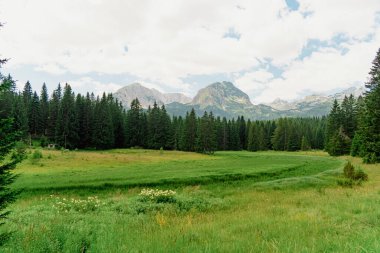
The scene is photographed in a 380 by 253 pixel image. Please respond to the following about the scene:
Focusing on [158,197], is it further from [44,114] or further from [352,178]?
[44,114]

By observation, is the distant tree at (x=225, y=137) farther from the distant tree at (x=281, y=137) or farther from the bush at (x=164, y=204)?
the bush at (x=164, y=204)

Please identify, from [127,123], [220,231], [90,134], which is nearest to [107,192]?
[220,231]

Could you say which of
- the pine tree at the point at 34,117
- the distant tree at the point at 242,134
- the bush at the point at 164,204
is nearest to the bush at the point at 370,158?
the bush at the point at 164,204

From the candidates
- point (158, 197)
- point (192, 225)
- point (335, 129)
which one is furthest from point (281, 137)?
point (192, 225)

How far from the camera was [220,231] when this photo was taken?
362 inches

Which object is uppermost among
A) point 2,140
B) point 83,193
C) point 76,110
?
point 76,110

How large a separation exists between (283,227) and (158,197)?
37.6 feet

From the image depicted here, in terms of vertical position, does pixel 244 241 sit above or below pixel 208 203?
above

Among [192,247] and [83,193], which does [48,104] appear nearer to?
[83,193]

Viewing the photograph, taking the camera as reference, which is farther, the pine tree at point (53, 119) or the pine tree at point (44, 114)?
the pine tree at point (44, 114)

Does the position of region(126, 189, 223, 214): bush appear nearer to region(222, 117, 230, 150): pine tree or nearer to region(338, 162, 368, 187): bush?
region(338, 162, 368, 187): bush

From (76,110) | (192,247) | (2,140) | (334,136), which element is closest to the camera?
(192,247)

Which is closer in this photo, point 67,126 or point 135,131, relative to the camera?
point 67,126

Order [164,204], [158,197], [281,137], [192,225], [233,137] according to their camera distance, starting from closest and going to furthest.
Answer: [192,225] → [164,204] → [158,197] → [281,137] → [233,137]
